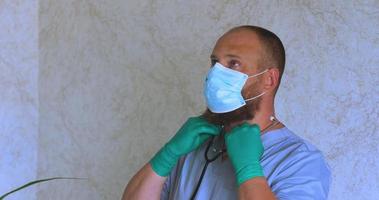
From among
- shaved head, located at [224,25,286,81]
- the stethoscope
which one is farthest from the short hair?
the stethoscope

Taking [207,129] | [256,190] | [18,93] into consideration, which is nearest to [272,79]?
[207,129]

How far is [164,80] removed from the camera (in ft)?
6.13

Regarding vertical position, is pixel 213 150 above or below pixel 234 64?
below

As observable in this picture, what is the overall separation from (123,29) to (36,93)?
0.48 metres

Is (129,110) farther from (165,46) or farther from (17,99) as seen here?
(17,99)

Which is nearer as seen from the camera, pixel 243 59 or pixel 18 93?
pixel 243 59

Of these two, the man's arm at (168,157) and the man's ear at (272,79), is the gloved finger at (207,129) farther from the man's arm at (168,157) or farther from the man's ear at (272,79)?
the man's ear at (272,79)

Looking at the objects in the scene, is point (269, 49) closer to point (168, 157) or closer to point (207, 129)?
point (207, 129)

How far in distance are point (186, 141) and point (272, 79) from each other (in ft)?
0.78

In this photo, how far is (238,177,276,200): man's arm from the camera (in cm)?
108

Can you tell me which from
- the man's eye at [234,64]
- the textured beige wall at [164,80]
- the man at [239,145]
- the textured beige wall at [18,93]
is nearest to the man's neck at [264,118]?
the man at [239,145]

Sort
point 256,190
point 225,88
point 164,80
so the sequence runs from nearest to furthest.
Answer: point 256,190 → point 225,88 → point 164,80

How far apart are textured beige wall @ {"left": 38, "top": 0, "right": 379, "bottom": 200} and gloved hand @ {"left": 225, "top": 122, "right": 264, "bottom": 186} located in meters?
0.48

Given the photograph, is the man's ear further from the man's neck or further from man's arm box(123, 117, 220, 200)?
man's arm box(123, 117, 220, 200)
